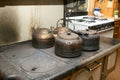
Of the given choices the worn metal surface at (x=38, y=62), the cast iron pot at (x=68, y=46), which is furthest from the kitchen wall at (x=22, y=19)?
the cast iron pot at (x=68, y=46)

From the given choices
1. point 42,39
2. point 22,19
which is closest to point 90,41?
point 42,39

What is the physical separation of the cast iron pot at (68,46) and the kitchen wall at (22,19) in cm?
62

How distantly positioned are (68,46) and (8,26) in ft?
2.45

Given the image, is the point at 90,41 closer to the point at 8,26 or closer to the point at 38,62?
the point at 38,62

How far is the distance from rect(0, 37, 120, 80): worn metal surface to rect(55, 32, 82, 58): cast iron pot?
41mm

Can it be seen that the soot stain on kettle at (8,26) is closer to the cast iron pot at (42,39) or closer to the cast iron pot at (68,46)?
the cast iron pot at (42,39)

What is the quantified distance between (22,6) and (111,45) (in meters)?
1.04

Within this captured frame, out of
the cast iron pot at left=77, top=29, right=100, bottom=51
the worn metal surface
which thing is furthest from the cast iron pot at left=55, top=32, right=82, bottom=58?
the cast iron pot at left=77, top=29, right=100, bottom=51

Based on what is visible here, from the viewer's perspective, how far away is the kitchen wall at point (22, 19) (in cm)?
151

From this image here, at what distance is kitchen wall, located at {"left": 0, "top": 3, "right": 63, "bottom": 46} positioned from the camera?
1.51m

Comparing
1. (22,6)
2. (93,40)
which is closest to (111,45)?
(93,40)

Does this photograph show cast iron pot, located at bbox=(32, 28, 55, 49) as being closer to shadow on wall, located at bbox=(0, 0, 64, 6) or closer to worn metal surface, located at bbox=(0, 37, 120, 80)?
worn metal surface, located at bbox=(0, 37, 120, 80)

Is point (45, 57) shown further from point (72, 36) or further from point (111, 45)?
point (111, 45)

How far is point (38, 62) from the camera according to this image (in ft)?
3.74
